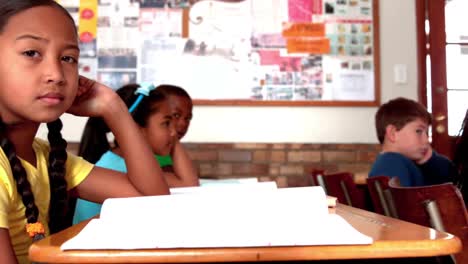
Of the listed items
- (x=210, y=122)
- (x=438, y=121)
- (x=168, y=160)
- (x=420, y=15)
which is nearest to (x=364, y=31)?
(x=420, y=15)

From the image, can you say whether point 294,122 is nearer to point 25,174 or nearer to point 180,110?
point 180,110

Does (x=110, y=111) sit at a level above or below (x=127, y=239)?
above

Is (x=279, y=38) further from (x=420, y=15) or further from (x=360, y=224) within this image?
(x=360, y=224)

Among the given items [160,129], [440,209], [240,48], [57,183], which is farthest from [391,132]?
[57,183]

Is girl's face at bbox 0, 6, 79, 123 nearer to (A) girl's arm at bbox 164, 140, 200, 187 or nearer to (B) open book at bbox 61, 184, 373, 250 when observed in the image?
(B) open book at bbox 61, 184, 373, 250

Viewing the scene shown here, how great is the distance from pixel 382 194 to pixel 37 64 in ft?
3.07

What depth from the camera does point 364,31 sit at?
349cm

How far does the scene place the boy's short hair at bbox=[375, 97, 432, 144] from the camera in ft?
8.32

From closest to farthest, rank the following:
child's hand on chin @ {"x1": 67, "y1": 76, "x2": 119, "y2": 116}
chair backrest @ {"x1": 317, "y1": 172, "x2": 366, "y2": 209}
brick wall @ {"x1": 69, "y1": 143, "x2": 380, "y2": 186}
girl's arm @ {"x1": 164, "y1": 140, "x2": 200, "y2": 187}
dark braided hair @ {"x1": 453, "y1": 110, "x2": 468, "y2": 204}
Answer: child's hand on chin @ {"x1": 67, "y1": 76, "x2": 119, "y2": 116} < dark braided hair @ {"x1": 453, "y1": 110, "x2": 468, "y2": 204} < chair backrest @ {"x1": 317, "y1": 172, "x2": 366, "y2": 209} < girl's arm @ {"x1": 164, "y1": 140, "x2": 200, "y2": 187} < brick wall @ {"x1": 69, "y1": 143, "x2": 380, "y2": 186}

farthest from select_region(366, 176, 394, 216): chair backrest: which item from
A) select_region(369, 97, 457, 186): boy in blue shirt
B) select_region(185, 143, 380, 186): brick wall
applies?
select_region(185, 143, 380, 186): brick wall

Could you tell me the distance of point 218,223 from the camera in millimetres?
625

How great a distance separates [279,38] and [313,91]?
386 millimetres

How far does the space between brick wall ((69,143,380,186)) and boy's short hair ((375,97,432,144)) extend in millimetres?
789

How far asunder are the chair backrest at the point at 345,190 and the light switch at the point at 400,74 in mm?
1613
